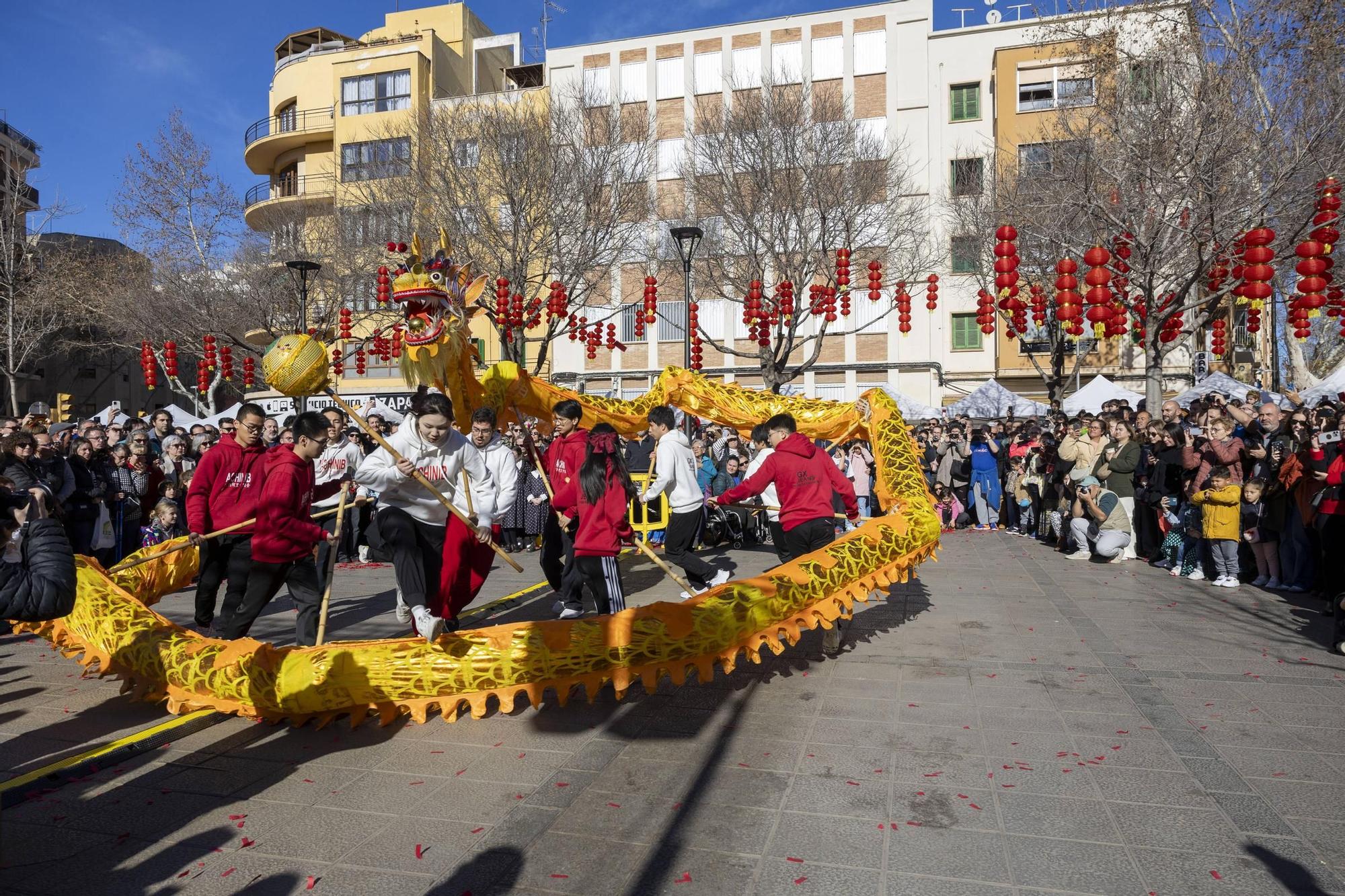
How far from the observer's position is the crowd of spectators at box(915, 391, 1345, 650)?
26.4ft

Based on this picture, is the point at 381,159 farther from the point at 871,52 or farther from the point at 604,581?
the point at 604,581

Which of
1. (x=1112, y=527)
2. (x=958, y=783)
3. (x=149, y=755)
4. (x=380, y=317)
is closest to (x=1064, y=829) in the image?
(x=958, y=783)

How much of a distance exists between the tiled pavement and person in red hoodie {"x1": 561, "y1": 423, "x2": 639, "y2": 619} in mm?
1143

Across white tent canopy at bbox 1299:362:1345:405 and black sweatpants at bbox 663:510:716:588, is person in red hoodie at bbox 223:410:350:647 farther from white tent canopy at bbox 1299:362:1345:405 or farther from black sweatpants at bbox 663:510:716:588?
white tent canopy at bbox 1299:362:1345:405

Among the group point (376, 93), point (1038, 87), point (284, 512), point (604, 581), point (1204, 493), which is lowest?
point (604, 581)

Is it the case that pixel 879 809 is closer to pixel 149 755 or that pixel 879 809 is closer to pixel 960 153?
pixel 149 755

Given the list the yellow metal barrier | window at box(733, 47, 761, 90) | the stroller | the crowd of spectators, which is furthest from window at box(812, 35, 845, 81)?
the yellow metal barrier

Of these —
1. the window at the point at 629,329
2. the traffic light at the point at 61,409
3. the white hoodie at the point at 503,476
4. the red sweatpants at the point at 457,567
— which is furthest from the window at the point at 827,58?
the red sweatpants at the point at 457,567

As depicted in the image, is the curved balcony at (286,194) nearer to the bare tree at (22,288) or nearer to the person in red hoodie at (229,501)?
the bare tree at (22,288)

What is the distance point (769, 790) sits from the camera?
12.7ft

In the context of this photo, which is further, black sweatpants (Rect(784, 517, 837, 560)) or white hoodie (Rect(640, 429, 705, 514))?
white hoodie (Rect(640, 429, 705, 514))

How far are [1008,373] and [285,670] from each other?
28.2m

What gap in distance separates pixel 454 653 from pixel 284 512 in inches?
67.8

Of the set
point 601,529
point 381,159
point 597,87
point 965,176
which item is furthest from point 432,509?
point 965,176
